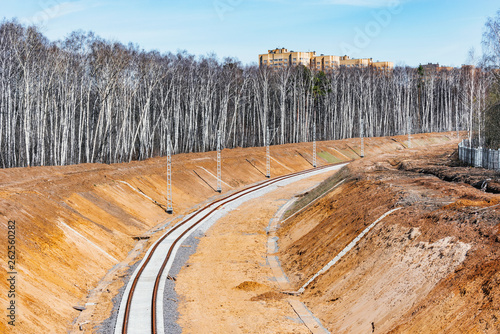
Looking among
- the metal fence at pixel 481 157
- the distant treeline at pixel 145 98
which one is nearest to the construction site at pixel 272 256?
the metal fence at pixel 481 157

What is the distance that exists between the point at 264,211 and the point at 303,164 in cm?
2893

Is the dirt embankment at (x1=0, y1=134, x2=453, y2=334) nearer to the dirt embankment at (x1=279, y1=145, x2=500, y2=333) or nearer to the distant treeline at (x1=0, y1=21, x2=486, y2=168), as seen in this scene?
the dirt embankment at (x1=279, y1=145, x2=500, y2=333)

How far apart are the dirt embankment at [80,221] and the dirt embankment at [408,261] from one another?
906cm

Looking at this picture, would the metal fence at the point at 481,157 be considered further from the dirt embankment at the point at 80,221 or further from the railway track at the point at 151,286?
the dirt embankment at the point at 80,221

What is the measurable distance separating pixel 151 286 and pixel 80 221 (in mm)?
9433

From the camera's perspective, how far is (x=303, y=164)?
6850 centimetres

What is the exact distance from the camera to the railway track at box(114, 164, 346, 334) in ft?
54.4

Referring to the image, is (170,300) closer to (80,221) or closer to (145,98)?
(80,221)

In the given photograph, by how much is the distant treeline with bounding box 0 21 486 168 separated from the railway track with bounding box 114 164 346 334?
21.0 m

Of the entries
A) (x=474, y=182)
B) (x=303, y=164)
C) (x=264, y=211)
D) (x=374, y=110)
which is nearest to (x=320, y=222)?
(x=474, y=182)

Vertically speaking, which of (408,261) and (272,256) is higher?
(408,261)

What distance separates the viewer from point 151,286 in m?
21.0

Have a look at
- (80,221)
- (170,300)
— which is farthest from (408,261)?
(80,221)

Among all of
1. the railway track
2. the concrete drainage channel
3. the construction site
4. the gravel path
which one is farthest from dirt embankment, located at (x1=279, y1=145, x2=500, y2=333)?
the railway track
